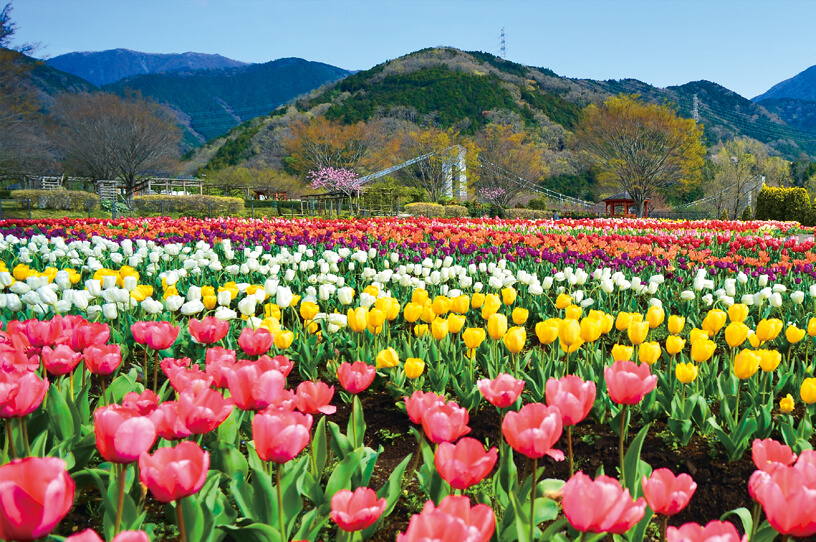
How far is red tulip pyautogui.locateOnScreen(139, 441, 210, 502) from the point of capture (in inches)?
36.4

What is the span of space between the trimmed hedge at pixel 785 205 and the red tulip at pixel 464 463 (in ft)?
82.3

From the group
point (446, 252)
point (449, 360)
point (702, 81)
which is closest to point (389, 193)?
point (446, 252)

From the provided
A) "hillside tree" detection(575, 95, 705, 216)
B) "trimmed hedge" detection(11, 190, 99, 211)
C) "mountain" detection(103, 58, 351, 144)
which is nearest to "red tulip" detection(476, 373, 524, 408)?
"trimmed hedge" detection(11, 190, 99, 211)

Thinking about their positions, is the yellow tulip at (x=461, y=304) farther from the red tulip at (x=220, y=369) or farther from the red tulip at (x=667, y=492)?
the red tulip at (x=667, y=492)

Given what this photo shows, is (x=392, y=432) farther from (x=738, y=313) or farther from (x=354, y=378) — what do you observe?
(x=738, y=313)

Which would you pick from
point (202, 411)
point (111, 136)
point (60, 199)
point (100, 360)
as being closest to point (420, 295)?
point (100, 360)

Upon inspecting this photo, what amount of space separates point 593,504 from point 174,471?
730mm

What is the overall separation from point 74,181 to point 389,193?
25256 millimetres

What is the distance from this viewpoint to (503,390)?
1.36m

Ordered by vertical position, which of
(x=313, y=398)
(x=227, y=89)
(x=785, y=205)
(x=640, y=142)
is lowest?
(x=313, y=398)

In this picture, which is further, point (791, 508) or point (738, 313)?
point (738, 313)

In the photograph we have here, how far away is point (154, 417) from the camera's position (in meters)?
1.19

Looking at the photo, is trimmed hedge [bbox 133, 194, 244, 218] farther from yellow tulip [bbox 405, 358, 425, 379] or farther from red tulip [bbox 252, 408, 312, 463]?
red tulip [bbox 252, 408, 312, 463]

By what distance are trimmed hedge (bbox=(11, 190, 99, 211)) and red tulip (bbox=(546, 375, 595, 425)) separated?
27436 mm
